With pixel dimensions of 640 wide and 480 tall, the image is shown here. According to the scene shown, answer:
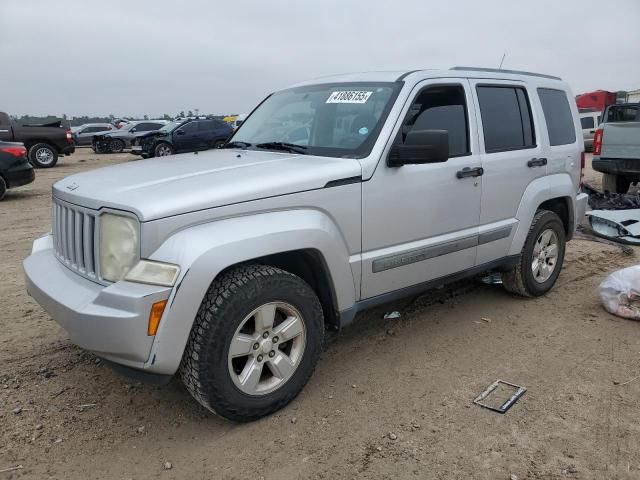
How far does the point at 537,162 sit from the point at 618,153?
5800 mm

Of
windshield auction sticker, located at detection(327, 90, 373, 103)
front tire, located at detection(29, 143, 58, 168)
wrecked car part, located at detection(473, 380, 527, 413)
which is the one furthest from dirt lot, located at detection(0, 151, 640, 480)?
front tire, located at detection(29, 143, 58, 168)

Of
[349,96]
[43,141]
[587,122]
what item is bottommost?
[349,96]

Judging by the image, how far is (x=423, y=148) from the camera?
3152 mm

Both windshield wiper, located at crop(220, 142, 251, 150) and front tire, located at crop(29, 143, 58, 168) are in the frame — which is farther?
front tire, located at crop(29, 143, 58, 168)

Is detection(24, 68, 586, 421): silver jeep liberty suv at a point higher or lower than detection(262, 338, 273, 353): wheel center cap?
higher

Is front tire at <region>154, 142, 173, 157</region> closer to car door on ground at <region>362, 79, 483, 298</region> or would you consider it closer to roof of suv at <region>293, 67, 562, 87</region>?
roof of suv at <region>293, 67, 562, 87</region>

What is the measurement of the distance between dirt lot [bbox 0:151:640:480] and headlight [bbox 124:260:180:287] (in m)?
Result: 0.93

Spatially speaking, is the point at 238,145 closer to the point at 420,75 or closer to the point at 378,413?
the point at 420,75

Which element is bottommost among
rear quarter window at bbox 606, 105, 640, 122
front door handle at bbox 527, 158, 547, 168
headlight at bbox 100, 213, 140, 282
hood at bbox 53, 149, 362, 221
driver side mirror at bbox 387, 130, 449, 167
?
headlight at bbox 100, 213, 140, 282

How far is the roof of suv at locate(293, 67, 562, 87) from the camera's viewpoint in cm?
366

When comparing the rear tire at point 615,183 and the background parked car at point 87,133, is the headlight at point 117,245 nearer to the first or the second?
the rear tire at point 615,183

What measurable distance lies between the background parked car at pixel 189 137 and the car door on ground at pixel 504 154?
15.2 meters

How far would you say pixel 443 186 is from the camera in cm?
363

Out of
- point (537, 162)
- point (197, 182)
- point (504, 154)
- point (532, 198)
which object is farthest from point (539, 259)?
point (197, 182)
